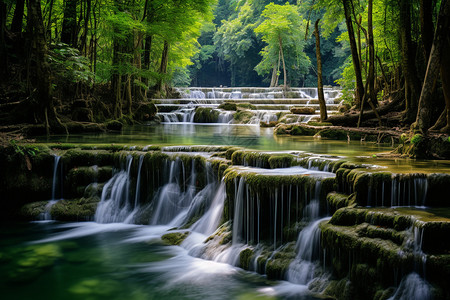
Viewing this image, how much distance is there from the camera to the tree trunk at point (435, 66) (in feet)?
22.6

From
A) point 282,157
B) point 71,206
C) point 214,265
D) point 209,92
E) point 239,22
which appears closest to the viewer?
point 214,265

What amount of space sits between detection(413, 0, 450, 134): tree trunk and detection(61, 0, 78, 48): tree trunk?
12110 mm

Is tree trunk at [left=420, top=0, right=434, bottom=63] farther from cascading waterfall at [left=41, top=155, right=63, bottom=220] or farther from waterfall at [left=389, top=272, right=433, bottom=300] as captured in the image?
cascading waterfall at [left=41, top=155, right=63, bottom=220]

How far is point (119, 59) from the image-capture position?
17.7 metres

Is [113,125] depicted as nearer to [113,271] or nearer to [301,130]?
[301,130]

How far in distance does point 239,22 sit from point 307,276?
50.2 meters

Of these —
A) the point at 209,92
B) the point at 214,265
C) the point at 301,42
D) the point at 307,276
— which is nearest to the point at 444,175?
the point at 307,276

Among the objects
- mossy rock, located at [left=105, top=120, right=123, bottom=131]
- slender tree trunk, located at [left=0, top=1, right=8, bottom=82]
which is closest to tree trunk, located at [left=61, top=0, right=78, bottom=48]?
mossy rock, located at [left=105, top=120, right=123, bottom=131]

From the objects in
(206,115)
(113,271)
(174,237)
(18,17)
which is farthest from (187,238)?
(206,115)

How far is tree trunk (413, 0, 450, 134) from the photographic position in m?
6.88

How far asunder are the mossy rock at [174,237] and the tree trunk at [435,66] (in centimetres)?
485

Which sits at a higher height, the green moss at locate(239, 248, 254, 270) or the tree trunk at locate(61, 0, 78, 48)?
the tree trunk at locate(61, 0, 78, 48)

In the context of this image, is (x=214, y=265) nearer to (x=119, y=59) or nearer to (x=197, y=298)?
(x=197, y=298)

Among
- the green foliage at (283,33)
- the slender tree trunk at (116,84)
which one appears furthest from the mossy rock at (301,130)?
the green foliage at (283,33)
